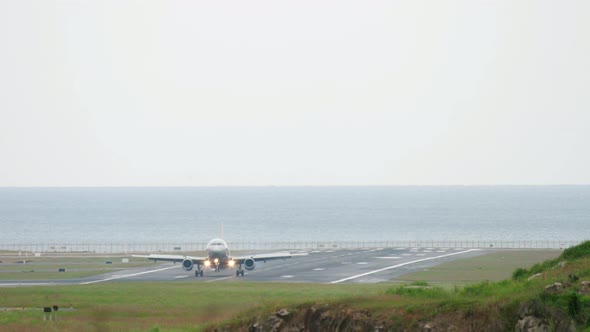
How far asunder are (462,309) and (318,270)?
223ft

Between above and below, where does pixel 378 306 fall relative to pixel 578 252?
below

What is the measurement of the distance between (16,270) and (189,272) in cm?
2430

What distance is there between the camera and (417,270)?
10381cm

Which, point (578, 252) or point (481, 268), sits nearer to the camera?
point (578, 252)

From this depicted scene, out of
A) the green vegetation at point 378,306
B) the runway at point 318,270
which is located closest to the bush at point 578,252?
the green vegetation at point 378,306

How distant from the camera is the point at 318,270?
10475 centimetres

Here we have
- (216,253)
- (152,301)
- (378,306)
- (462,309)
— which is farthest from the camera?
(216,253)

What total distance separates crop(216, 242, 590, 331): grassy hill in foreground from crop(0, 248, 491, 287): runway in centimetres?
4763

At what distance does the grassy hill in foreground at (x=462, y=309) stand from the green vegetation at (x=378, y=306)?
0.15 feet

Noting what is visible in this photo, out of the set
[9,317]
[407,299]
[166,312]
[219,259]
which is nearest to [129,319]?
[166,312]

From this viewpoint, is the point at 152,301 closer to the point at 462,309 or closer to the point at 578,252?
the point at 578,252

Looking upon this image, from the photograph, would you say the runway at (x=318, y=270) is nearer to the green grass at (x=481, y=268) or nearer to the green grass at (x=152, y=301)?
the green grass at (x=481, y=268)

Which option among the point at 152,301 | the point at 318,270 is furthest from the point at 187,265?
the point at 152,301

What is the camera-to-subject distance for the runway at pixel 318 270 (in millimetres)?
94188
